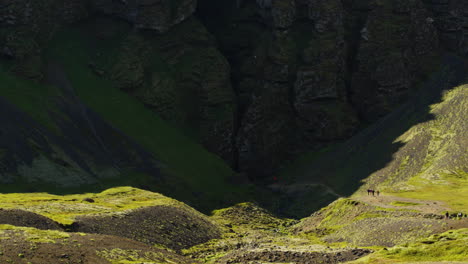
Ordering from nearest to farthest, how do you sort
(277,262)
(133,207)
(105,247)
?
(105,247), (277,262), (133,207)

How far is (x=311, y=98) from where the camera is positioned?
19925 cm

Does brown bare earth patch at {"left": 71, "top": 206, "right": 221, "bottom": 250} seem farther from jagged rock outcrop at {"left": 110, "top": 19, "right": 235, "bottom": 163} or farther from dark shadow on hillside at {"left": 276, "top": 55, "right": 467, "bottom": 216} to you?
jagged rock outcrop at {"left": 110, "top": 19, "right": 235, "bottom": 163}

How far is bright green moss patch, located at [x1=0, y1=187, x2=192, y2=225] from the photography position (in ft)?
337

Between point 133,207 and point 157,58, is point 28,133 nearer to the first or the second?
point 133,207

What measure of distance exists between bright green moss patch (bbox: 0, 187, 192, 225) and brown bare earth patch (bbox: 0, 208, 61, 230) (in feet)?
9.29

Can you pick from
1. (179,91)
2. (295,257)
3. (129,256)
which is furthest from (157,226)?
(179,91)

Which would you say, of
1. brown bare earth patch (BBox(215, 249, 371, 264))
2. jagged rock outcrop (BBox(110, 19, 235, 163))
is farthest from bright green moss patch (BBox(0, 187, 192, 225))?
jagged rock outcrop (BBox(110, 19, 235, 163))

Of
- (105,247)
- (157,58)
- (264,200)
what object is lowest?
(264,200)

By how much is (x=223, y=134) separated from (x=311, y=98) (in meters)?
32.1

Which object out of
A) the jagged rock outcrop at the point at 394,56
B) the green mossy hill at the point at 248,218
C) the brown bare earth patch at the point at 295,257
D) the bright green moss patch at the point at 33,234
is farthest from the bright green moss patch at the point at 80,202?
the jagged rock outcrop at the point at 394,56

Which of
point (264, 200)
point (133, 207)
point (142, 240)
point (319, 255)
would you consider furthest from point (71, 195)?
point (319, 255)

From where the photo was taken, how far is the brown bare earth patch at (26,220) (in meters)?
84.0

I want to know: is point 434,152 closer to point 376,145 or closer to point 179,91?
point 376,145

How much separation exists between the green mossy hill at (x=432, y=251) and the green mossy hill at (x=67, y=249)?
96.1 ft
